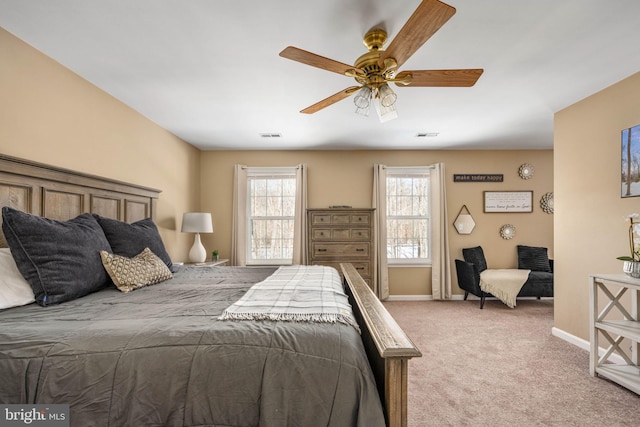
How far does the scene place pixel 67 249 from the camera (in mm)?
1737

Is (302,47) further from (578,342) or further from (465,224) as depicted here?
(465,224)

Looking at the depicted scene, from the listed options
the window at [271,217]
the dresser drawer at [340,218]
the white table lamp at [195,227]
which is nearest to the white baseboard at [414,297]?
the dresser drawer at [340,218]

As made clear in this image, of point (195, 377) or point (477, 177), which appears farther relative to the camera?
point (477, 177)

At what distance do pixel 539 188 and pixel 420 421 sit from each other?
4643 millimetres

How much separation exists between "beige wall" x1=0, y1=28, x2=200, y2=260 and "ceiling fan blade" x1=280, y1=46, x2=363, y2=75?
1.82 meters

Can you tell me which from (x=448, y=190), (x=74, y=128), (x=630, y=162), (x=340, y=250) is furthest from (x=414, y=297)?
(x=74, y=128)

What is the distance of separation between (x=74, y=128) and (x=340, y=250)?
3227 mm

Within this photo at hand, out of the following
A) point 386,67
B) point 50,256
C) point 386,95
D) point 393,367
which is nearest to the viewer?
point 393,367

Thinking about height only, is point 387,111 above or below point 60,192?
above

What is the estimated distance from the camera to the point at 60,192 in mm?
2248

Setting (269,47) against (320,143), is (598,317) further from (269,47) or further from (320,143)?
(320,143)

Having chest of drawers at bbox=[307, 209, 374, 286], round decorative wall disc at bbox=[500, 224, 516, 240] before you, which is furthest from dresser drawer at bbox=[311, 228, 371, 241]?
round decorative wall disc at bbox=[500, 224, 516, 240]

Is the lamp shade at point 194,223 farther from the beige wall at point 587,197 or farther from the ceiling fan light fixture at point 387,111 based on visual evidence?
the beige wall at point 587,197

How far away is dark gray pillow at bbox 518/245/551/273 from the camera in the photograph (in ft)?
15.5
